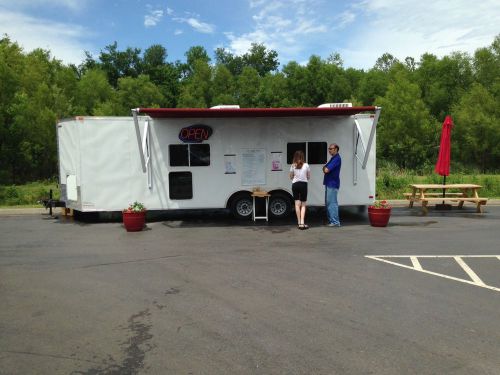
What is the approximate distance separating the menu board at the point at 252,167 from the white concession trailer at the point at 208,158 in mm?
25

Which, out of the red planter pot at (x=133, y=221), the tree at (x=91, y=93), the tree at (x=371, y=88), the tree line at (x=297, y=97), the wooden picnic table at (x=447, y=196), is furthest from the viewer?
the tree at (x=371, y=88)

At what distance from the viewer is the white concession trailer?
11.0 m

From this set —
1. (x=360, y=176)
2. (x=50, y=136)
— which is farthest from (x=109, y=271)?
(x=50, y=136)

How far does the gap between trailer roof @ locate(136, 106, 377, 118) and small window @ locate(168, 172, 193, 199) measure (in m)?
1.43

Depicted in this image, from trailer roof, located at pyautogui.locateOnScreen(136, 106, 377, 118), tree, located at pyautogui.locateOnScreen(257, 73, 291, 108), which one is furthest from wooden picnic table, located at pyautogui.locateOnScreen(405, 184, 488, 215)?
tree, located at pyautogui.locateOnScreen(257, 73, 291, 108)

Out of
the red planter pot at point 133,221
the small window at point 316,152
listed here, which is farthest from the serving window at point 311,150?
the red planter pot at point 133,221

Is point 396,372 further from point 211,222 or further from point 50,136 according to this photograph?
point 50,136

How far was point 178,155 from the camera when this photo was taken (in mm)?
11227

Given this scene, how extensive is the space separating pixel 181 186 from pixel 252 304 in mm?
6367

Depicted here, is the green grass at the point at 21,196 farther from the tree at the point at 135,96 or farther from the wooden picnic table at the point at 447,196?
the tree at the point at 135,96

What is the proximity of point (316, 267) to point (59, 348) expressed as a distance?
12.6 feet

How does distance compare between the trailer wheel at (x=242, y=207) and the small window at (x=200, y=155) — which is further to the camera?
the trailer wheel at (x=242, y=207)

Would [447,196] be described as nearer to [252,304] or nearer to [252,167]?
[252,167]

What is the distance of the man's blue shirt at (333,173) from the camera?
34.0 ft
